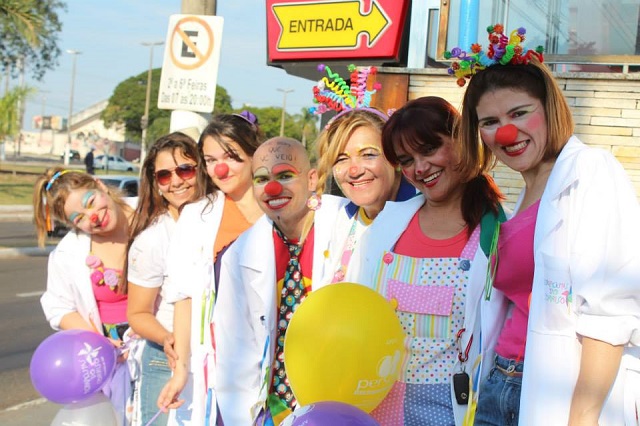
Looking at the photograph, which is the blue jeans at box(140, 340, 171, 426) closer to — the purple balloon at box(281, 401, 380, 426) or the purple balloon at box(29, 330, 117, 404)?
the purple balloon at box(29, 330, 117, 404)

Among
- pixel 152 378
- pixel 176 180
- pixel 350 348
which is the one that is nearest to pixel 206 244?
pixel 176 180

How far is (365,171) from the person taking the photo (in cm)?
284

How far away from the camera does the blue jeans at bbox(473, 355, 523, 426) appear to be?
211 centimetres

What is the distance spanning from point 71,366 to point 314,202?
1440mm

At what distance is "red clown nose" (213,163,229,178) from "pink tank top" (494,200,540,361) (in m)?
1.62

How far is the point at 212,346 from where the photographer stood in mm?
3258

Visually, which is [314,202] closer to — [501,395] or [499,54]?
[499,54]

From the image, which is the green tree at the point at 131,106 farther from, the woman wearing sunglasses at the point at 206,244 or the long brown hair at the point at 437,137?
the long brown hair at the point at 437,137

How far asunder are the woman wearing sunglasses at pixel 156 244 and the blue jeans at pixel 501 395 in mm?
1723

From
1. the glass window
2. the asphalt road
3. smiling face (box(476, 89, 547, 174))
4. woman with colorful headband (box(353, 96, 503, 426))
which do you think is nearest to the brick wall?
the glass window

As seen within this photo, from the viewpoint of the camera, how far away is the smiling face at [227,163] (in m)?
3.45

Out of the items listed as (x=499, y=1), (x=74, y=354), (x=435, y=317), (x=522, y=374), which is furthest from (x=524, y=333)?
(x=499, y=1)

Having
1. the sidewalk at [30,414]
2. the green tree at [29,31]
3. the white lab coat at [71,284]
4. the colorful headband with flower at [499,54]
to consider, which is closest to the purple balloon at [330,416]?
the colorful headband with flower at [499,54]

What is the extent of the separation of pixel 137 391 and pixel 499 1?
3934mm
